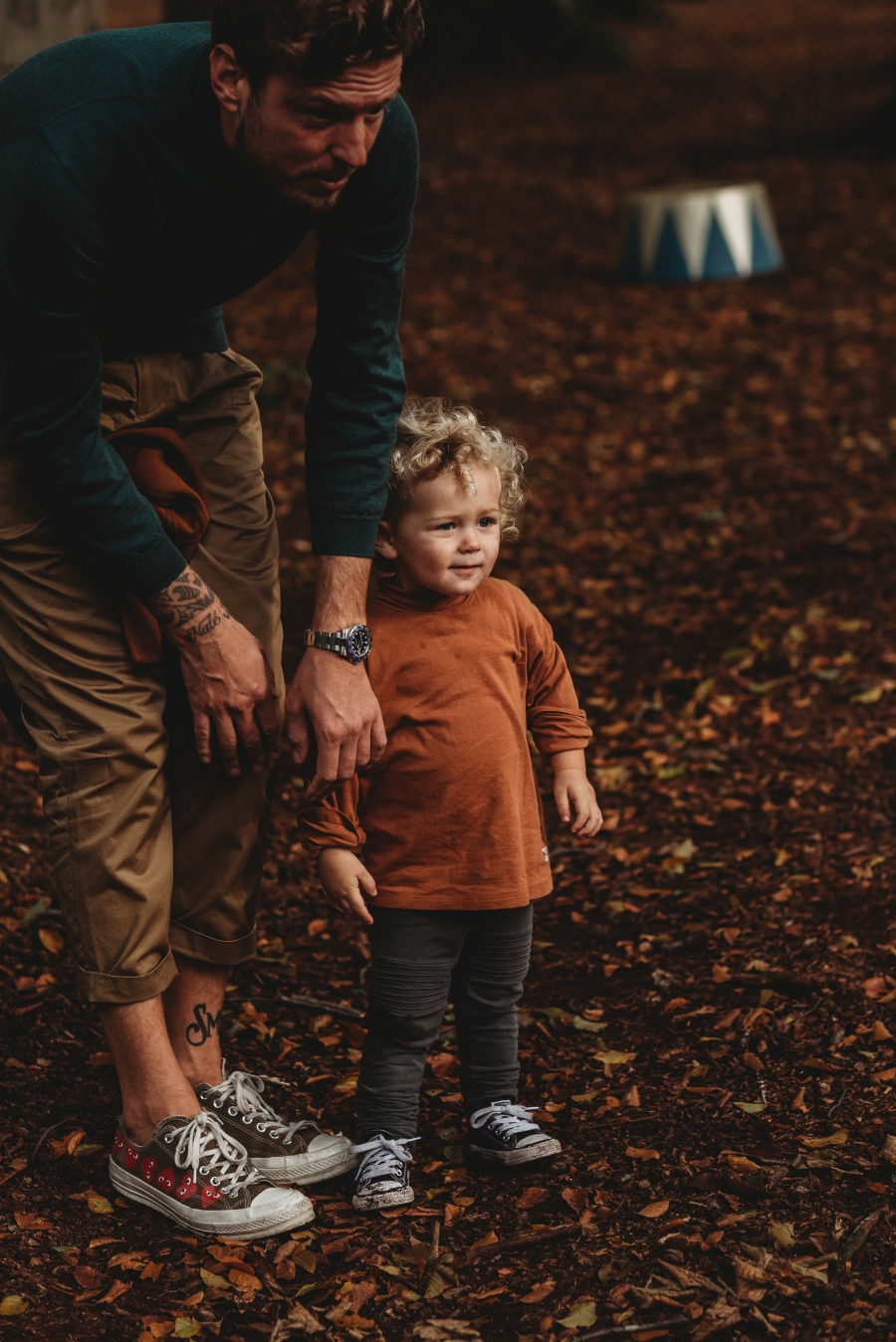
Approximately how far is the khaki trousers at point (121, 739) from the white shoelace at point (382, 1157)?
531mm

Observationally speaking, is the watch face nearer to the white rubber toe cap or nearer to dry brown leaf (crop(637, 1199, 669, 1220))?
the white rubber toe cap

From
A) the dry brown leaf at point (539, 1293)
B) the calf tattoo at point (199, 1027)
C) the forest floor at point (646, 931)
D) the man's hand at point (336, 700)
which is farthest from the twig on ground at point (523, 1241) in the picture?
the man's hand at point (336, 700)

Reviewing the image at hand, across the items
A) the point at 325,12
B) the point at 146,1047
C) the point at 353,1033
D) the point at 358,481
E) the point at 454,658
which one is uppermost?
the point at 325,12

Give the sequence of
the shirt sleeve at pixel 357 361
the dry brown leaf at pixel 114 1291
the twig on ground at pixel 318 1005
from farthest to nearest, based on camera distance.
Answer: the twig on ground at pixel 318 1005, the shirt sleeve at pixel 357 361, the dry brown leaf at pixel 114 1291

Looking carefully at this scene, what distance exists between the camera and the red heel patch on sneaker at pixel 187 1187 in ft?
9.21

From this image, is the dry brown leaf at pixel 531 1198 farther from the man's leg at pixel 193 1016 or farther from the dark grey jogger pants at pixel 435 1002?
the man's leg at pixel 193 1016

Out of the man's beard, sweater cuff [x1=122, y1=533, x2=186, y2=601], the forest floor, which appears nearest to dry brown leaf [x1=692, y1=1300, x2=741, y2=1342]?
the forest floor

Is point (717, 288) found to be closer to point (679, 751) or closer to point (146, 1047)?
point (679, 751)

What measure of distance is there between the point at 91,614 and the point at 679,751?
2.76 m

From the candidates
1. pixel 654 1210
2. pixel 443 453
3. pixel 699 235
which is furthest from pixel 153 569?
pixel 699 235

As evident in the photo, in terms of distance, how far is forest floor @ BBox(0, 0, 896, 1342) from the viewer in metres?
2.68

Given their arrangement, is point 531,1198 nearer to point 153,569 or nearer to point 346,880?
point 346,880

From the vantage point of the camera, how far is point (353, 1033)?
365 centimetres

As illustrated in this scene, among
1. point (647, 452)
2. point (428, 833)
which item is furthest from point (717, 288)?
point (428, 833)
